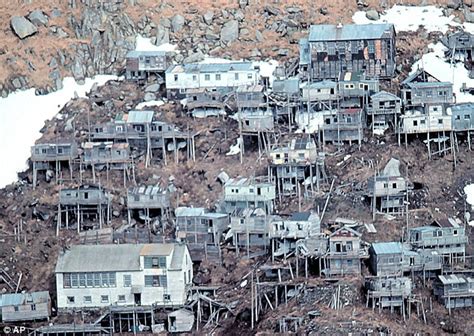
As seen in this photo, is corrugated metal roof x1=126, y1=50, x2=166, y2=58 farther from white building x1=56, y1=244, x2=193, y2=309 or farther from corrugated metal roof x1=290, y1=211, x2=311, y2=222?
white building x1=56, y1=244, x2=193, y2=309

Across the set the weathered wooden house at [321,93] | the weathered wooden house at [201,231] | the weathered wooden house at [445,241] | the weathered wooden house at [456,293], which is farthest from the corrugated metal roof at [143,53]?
the weathered wooden house at [456,293]

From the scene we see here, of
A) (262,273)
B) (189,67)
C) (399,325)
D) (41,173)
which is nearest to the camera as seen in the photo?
(399,325)

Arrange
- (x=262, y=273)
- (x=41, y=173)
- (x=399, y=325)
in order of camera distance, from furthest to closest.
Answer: (x=41, y=173) < (x=262, y=273) < (x=399, y=325)

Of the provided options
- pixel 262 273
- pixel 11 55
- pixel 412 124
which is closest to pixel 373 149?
pixel 412 124

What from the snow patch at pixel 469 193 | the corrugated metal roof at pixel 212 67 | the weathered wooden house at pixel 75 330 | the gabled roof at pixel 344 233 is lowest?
the weathered wooden house at pixel 75 330

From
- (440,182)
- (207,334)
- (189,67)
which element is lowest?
(207,334)

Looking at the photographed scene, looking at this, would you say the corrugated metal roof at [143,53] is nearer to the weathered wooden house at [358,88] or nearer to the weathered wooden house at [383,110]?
the weathered wooden house at [358,88]

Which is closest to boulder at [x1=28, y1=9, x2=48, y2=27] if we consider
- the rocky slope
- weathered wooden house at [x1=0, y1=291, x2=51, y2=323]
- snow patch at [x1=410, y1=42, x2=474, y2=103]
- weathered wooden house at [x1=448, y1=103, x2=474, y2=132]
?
the rocky slope

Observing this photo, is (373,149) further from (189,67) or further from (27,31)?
(27,31)
